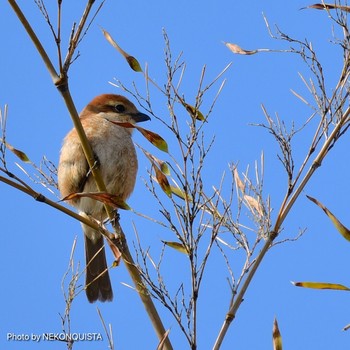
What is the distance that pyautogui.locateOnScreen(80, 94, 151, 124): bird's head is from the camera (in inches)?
228

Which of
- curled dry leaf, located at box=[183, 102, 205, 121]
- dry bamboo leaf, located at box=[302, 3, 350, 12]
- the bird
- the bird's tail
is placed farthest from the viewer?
the bird's tail

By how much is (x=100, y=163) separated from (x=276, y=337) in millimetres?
2553

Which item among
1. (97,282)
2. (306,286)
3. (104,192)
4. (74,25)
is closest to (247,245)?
(306,286)

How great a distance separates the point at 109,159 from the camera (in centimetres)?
511

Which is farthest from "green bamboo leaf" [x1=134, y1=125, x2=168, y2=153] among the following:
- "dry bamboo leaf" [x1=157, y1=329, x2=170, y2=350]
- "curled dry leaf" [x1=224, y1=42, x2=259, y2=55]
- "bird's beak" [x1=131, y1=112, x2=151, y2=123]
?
"bird's beak" [x1=131, y1=112, x2=151, y2=123]

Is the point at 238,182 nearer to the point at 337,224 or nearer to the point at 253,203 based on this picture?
the point at 253,203

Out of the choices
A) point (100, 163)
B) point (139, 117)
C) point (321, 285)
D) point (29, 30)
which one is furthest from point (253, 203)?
point (139, 117)

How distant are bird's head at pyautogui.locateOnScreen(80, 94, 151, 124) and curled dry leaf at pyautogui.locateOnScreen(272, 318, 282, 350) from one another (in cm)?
323

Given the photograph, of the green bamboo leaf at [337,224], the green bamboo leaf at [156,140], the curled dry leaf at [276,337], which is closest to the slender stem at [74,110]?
the green bamboo leaf at [156,140]

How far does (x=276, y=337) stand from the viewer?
280cm

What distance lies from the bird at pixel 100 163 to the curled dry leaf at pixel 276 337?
6.91 ft

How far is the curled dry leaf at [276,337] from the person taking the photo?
278 cm

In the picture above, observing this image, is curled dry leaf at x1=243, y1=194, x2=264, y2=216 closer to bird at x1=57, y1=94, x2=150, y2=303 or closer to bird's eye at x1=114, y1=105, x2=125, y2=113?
bird at x1=57, y1=94, x2=150, y2=303

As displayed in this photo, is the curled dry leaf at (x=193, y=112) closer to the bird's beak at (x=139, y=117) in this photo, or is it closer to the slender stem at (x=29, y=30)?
the slender stem at (x=29, y=30)
